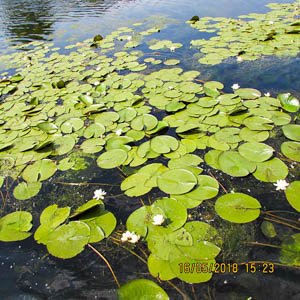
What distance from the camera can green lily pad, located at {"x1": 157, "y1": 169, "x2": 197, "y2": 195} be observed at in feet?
7.09

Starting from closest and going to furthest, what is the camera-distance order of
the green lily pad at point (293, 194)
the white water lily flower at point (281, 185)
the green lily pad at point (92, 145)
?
the green lily pad at point (293, 194)
the white water lily flower at point (281, 185)
the green lily pad at point (92, 145)

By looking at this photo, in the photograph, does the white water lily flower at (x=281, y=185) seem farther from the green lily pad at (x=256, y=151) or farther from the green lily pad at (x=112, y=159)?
the green lily pad at (x=112, y=159)

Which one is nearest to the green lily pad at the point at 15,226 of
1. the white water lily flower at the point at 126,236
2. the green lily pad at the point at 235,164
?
the white water lily flower at the point at 126,236

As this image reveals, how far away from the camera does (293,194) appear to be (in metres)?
1.99

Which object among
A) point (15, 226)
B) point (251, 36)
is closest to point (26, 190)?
point (15, 226)

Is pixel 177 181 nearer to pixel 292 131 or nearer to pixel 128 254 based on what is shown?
pixel 128 254

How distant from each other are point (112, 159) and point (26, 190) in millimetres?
851

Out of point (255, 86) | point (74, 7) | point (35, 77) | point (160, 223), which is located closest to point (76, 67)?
point (35, 77)

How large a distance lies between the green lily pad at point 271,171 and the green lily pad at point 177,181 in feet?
1.80

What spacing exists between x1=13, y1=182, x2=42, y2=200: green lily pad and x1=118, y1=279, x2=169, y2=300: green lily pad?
1297 millimetres

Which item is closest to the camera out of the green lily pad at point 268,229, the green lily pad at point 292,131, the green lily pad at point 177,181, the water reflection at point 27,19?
the green lily pad at point 268,229

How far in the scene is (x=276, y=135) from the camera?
2621 mm

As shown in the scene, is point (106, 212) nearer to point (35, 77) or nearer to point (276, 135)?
point (276, 135)

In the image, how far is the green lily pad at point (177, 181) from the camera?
2160 millimetres
